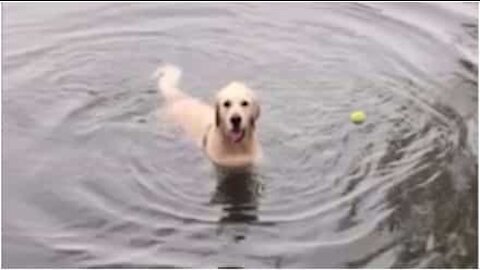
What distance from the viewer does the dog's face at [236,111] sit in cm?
732

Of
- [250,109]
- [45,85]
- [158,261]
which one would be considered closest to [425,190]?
[250,109]

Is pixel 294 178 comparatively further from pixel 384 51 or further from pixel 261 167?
pixel 384 51

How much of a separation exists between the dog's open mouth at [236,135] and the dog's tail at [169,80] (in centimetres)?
113

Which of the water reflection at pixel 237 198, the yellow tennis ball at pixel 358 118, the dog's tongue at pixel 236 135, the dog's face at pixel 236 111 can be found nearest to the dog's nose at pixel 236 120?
the dog's face at pixel 236 111

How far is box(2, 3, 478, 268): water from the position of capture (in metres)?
6.61

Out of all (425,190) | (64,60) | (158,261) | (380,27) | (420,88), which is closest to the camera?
(158,261)

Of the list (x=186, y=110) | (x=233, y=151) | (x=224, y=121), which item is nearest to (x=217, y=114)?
(x=224, y=121)

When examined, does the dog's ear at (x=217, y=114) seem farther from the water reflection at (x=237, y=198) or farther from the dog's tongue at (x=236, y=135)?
the water reflection at (x=237, y=198)

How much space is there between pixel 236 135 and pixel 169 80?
1.62 meters

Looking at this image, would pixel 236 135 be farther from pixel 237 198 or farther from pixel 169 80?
pixel 169 80

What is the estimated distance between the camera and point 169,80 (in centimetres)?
895

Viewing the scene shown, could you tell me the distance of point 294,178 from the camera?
7.42 m

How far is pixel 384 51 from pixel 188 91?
77.5 inches

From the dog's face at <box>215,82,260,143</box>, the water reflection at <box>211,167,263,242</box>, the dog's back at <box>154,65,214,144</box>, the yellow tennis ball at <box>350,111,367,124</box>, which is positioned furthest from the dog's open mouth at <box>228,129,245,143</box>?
the yellow tennis ball at <box>350,111,367,124</box>
